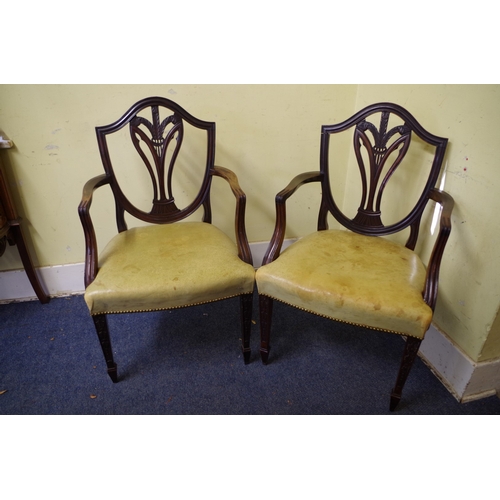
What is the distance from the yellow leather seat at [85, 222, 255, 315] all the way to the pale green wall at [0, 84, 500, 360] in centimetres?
57

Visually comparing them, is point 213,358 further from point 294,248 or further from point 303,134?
point 303,134

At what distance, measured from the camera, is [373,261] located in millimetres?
1199

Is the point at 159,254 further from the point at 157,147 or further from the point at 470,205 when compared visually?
the point at 470,205

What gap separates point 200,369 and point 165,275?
508 mm

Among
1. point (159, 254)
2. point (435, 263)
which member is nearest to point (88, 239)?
point (159, 254)

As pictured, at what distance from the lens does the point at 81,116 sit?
149 cm

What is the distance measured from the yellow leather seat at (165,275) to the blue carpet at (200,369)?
398 millimetres

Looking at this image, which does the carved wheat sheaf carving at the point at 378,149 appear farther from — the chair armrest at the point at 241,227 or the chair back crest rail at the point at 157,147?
the chair back crest rail at the point at 157,147

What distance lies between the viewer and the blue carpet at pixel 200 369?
4.09ft

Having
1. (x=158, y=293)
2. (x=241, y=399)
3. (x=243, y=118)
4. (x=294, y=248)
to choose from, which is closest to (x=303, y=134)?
(x=243, y=118)

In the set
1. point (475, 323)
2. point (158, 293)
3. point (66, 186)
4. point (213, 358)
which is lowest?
point (213, 358)

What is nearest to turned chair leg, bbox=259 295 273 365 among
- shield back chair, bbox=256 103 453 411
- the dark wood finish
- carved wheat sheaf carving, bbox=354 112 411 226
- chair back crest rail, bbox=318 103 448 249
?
shield back chair, bbox=256 103 453 411

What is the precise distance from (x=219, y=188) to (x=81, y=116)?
2.35ft

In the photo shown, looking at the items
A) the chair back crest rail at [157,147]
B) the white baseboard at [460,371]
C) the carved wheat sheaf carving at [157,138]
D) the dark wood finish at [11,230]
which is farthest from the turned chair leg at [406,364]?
the dark wood finish at [11,230]
